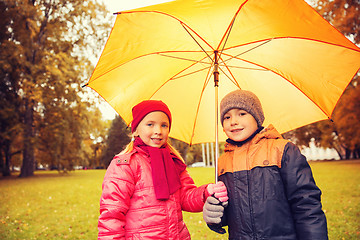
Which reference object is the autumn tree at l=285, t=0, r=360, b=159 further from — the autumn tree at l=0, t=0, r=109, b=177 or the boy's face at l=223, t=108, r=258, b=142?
the autumn tree at l=0, t=0, r=109, b=177

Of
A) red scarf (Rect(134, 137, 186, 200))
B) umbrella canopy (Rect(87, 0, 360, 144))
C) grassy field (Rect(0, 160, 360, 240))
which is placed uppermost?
umbrella canopy (Rect(87, 0, 360, 144))

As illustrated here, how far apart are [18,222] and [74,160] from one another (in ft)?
59.7

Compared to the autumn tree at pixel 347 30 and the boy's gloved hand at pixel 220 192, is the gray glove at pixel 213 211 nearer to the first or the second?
the boy's gloved hand at pixel 220 192

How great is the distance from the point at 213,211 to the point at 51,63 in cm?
1862

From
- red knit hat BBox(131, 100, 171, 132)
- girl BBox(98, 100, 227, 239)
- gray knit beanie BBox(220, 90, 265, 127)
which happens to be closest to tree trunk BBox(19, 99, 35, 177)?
red knit hat BBox(131, 100, 171, 132)

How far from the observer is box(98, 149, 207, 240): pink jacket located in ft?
6.33

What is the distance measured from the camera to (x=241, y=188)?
2.03m

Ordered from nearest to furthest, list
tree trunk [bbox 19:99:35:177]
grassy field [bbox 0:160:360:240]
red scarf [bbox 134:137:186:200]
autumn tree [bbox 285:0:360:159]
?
red scarf [bbox 134:137:186:200]
grassy field [bbox 0:160:360:240]
autumn tree [bbox 285:0:360:159]
tree trunk [bbox 19:99:35:177]

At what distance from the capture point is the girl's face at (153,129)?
2354mm

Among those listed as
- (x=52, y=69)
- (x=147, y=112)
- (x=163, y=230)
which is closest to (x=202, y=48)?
(x=147, y=112)

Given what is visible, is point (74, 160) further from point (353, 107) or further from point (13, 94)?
point (353, 107)

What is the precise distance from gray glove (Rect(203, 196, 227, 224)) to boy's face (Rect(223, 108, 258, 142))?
0.56 meters

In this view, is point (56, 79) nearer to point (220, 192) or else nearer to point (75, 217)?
point (75, 217)

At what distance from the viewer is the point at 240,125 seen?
2209mm
